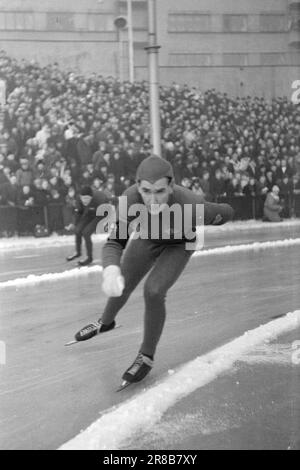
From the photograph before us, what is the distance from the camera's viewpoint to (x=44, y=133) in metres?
12.7

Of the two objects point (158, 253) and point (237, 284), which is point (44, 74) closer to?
point (237, 284)

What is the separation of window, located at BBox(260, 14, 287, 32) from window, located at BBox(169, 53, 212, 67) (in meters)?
0.78

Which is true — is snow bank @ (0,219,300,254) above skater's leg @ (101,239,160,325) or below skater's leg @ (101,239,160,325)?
below

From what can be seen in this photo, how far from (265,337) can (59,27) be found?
5165mm

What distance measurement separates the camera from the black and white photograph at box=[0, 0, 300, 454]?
405 centimetres

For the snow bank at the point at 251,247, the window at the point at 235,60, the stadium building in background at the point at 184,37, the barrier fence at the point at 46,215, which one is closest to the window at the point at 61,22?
the stadium building in background at the point at 184,37

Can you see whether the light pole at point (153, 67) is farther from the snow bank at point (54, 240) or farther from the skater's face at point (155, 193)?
the snow bank at point (54, 240)

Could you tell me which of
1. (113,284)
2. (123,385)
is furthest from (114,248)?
(123,385)

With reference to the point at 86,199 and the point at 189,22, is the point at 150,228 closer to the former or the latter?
the point at 189,22

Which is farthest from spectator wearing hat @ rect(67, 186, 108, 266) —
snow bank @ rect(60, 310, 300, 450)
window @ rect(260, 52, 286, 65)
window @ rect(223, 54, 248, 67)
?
snow bank @ rect(60, 310, 300, 450)

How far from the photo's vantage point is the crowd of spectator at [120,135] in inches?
458

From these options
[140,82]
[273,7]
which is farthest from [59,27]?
[273,7]

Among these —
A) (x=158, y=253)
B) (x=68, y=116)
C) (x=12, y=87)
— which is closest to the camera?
(x=158, y=253)

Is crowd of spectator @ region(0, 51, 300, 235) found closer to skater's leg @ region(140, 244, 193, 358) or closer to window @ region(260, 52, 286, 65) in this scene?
window @ region(260, 52, 286, 65)
